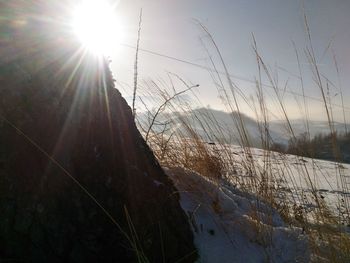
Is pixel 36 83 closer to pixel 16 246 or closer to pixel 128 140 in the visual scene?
pixel 128 140

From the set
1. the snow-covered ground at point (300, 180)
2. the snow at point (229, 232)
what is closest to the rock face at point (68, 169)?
the snow at point (229, 232)

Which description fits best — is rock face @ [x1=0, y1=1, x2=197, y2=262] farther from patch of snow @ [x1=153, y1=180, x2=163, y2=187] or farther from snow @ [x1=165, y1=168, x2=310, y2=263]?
snow @ [x1=165, y1=168, x2=310, y2=263]

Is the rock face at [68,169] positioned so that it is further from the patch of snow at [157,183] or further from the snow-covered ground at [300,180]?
the snow-covered ground at [300,180]

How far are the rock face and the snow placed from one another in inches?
4.8

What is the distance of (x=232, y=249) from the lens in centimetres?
135

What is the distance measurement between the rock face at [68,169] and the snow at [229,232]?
123 millimetres

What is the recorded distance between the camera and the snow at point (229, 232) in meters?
1.34

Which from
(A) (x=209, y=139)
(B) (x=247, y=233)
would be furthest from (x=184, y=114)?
(B) (x=247, y=233)

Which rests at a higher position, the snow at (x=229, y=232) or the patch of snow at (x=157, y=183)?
the patch of snow at (x=157, y=183)

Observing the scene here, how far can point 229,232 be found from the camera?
4.73ft

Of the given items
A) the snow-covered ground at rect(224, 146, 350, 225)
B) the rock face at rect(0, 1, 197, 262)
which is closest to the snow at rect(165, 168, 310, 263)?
the rock face at rect(0, 1, 197, 262)

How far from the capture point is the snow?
1341mm

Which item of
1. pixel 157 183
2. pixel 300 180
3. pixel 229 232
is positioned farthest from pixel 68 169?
pixel 300 180

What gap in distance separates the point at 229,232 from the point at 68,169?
0.75m
